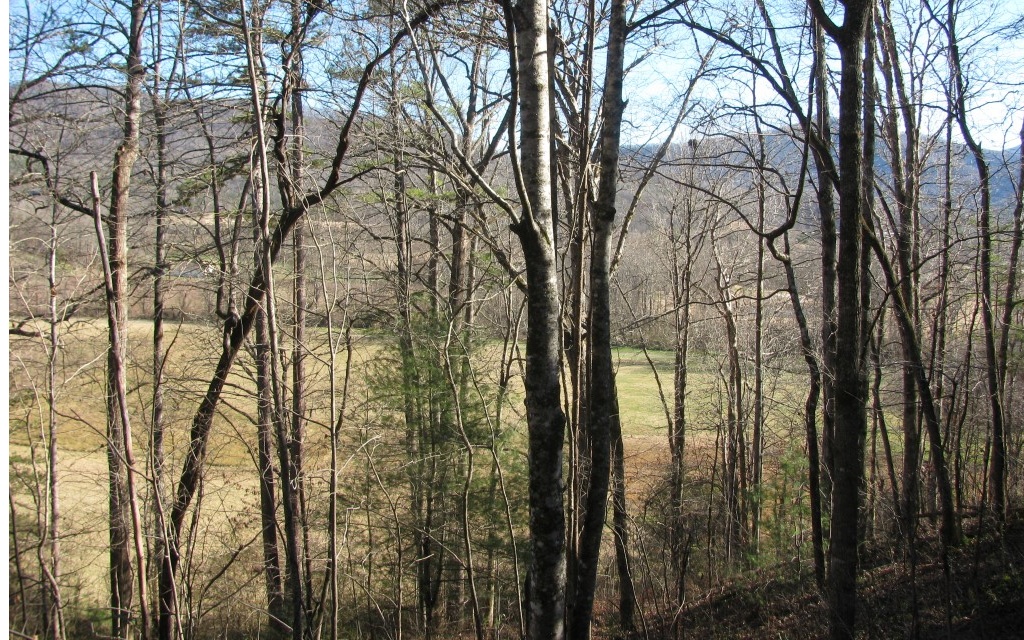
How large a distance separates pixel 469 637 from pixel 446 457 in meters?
3.18

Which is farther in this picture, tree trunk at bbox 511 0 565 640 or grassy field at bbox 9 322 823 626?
grassy field at bbox 9 322 823 626

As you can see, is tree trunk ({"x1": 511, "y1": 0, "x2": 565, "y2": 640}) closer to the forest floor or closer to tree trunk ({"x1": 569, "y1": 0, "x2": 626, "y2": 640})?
tree trunk ({"x1": 569, "y1": 0, "x2": 626, "y2": 640})

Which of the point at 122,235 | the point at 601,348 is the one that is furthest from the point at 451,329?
the point at 122,235

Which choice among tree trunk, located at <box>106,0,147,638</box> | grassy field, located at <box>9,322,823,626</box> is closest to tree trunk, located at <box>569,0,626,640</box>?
grassy field, located at <box>9,322,823,626</box>

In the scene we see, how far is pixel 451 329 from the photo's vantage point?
505 centimetres

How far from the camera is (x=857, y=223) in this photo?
4215 millimetres

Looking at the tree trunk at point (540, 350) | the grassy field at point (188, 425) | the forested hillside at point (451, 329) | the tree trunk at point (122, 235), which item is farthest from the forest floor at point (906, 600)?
the tree trunk at point (122, 235)

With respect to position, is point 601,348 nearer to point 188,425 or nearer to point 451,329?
point 451,329

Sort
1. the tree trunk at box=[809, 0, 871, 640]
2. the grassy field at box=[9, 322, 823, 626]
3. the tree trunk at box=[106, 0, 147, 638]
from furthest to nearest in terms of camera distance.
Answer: the grassy field at box=[9, 322, 823, 626], the tree trunk at box=[106, 0, 147, 638], the tree trunk at box=[809, 0, 871, 640]

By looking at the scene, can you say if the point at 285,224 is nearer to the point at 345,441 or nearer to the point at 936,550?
the point at 345,441

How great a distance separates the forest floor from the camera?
514 centimetres

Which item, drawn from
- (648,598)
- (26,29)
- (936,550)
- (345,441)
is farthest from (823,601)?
(26,29)

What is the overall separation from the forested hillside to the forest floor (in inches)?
2.0

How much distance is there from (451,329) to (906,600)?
5.33 m
